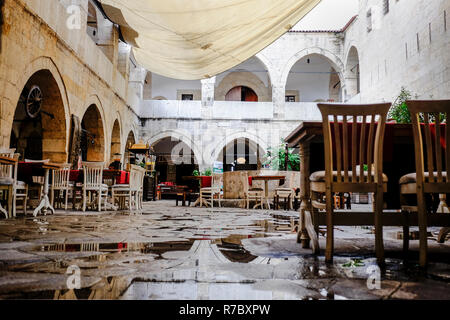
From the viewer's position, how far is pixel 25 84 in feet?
26.0

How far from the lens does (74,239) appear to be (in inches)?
102

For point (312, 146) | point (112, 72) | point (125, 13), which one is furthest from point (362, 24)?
point (312, 146)

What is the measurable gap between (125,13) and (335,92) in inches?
622

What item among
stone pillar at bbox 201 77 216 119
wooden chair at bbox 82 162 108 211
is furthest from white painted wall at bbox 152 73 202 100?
wooden chair at bbox 82 162 108 211

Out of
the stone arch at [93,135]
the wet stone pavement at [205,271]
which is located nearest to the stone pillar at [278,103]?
the stone arch at [93,135]

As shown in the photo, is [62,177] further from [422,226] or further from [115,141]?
[422,226]

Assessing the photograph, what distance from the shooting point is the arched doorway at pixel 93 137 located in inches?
424

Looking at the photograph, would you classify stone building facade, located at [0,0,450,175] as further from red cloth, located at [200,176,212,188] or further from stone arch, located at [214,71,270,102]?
red cloth, located at [200,176,212,188]

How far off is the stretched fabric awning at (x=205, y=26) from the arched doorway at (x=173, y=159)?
13.5 metres

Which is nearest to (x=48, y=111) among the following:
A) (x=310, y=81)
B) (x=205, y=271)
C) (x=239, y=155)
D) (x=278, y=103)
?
(x=205, y=271)

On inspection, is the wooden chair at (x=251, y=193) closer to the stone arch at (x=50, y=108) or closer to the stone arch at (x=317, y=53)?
the stone arch at (x=50, y=108)

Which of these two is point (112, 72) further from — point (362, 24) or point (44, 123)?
point (362, 24)

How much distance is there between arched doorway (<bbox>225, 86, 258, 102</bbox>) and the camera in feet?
59.6

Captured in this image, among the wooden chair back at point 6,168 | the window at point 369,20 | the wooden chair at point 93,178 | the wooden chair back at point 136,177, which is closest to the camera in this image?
the wooden chair back at point 6,168
